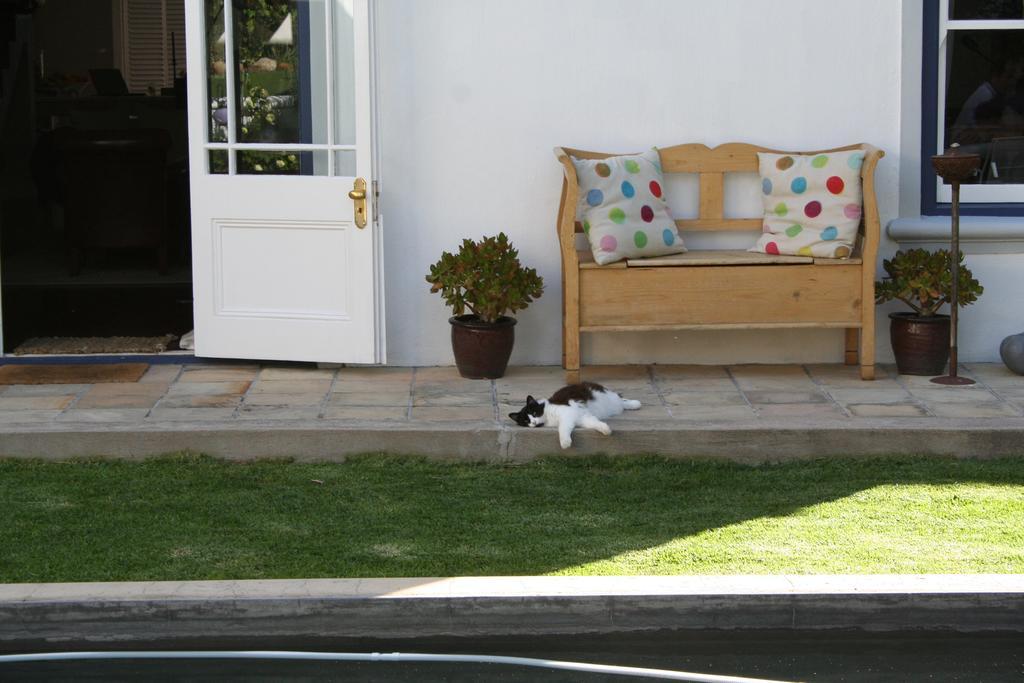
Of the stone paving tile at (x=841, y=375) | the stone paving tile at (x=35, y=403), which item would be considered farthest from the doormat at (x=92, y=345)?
the stone paving tile at (x=841, y=375)

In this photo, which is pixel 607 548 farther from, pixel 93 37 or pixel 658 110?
pixel 93 37

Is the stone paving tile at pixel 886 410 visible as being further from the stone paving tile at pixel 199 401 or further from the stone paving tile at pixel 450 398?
the stone paving tile at pixel 199 401

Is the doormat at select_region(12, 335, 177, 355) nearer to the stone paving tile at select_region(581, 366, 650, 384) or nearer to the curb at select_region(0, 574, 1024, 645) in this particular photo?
the stone paving tile at select_region(581, 366, 650, 384)

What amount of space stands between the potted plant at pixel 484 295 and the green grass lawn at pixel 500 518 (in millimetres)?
939

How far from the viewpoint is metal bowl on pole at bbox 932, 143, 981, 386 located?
5.55 m

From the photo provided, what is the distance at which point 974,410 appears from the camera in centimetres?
530

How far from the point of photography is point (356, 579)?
11.9 ft

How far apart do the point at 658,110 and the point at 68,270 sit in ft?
15.0

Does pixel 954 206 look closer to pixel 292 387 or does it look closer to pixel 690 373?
pixel 690 373

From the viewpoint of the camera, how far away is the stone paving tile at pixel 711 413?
5180 mm

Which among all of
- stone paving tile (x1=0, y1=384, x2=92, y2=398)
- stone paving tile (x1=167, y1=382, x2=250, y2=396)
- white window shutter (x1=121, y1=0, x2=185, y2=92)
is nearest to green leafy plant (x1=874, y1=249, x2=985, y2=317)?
stone paving tile (x1=167, y1=382, x2=250, y2=396)

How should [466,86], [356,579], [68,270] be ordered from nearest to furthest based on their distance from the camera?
1. [356,579]
2. [466,86]
3. [68,270]

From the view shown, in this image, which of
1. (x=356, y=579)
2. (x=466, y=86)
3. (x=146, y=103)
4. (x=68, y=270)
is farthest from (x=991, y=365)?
(x=146, y=103)

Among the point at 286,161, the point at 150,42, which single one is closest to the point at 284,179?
the point at 286,161
